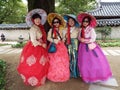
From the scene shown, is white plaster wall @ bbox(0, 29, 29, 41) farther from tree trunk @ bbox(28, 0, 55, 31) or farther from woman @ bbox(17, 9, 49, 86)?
woman @ bbox(17, 9, 49, 86)

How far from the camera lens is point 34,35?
588cm

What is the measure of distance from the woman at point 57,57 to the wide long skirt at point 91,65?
38 cm

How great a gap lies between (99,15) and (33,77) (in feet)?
60.5

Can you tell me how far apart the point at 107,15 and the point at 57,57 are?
60.4ft

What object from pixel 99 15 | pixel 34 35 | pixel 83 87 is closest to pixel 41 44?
pixel 34 35

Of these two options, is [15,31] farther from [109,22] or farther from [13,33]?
[109,22]

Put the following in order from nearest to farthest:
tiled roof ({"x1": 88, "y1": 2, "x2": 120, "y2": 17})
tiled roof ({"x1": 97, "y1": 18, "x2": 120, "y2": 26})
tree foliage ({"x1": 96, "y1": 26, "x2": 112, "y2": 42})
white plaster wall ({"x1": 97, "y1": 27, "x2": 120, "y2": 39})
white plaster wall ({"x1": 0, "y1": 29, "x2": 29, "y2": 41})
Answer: tree foliage ({"x1": 96, "y1": 26, "x2": 112, "y2": 42}) → tiled roof ({"x1": 97, "y1": 18, "x2": 120, "y2": 26}) → white plaster wall ({"x1": 97, "y1": 27, "x2": 120, "y2": 39}) → tiled roof ({"x1": 88, "y1": 2, "x2": 120, "y2": 17}) → white plaster wall ({"x1": 0, "y1": 29, "x2": 29, "y2": 41})

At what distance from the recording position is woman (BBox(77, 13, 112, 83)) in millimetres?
6145

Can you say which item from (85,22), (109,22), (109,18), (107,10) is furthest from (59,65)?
(107,10)

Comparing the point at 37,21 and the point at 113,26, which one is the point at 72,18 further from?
the point at 113,26

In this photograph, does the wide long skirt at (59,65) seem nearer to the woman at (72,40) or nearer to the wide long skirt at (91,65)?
the woman at (72,40)

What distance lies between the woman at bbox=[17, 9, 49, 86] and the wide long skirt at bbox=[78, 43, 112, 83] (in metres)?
0.90

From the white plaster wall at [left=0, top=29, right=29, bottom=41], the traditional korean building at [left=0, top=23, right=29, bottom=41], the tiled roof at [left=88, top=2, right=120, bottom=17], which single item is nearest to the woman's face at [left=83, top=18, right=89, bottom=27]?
the tiled roof at [left=88, top=2, right=120, bottom=17]

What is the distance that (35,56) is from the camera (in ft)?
19.4
